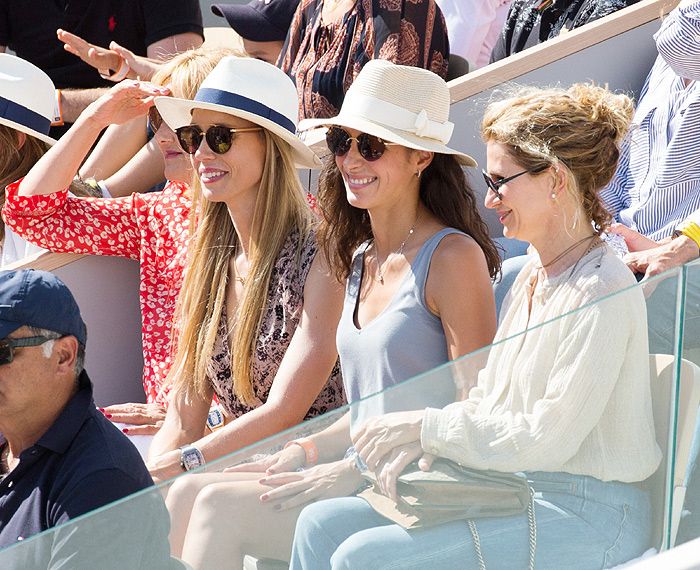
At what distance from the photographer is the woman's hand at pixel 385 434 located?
191cm

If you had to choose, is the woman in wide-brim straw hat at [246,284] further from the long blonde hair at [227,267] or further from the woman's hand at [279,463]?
the woman's hand at [279,463]

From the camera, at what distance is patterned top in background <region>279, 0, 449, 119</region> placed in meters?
3.98

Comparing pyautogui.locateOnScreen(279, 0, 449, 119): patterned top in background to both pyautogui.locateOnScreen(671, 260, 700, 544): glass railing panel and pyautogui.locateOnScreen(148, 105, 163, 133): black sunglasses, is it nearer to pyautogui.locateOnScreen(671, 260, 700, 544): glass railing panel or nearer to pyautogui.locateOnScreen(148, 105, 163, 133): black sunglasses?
pyautogui.locateOnScreen(148, 105, 163, 133): black sunglasses

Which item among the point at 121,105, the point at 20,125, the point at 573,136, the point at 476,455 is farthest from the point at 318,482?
the point at 20,125

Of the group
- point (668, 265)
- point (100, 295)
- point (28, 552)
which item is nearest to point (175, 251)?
point (100, 295)

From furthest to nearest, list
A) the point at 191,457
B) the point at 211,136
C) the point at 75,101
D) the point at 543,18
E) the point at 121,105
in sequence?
1. the point at 75,101
2. the point at 543,18
3. the point at 121,105
4. the point at 211,136
5. the point at 191,457

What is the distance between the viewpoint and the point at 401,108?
3.05 meters

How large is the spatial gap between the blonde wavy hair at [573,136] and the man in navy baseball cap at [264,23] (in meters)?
2.39

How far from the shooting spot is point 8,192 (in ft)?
13.3

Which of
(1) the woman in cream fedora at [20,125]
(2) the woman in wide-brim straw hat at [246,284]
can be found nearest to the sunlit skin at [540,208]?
(2) the woman in wide-brim straw hat at [246,284]

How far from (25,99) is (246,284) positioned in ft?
4.46

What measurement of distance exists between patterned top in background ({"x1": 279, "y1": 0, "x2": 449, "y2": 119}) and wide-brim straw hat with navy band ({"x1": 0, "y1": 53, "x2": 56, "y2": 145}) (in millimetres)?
875

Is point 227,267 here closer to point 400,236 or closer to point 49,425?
point 400,236

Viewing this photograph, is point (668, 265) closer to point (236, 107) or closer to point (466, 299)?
point (466, 299)
